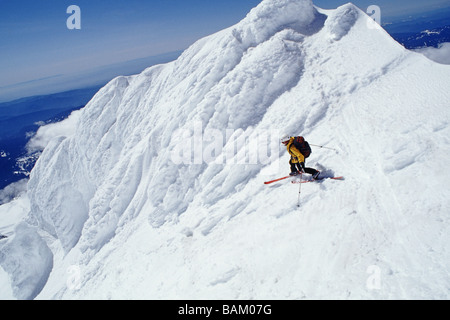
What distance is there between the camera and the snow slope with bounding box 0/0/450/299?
27.5 feet

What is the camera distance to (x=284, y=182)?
42.3 ft

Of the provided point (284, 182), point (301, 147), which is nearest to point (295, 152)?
point (301, 147)

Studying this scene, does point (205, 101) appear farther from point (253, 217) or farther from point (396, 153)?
point (396, 153)

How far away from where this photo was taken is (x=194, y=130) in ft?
63.8

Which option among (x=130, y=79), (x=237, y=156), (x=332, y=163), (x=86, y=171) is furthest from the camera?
(x=130, y=79)

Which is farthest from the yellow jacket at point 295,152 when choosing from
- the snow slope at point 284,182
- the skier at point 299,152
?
the snow slope at point 284,182

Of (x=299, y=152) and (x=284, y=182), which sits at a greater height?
(x=299, y=152)

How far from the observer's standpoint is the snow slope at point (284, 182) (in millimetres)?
8367

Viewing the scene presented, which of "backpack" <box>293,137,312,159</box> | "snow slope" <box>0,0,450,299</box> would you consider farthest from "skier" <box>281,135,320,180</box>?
"snow slope" <box>0,0,450,299</box>

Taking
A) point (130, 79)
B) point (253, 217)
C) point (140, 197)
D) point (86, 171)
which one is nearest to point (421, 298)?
point (253, 217)

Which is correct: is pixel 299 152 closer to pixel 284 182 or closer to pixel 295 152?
pixel 295 152

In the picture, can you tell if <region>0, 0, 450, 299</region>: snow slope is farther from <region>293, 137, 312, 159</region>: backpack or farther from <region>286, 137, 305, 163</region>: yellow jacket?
<region>293, 137, 312, 159</region>: backpack

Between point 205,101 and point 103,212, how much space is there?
49.0 feet
